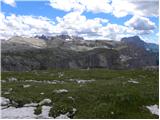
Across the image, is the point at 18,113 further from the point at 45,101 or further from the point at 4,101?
the point at 4,101

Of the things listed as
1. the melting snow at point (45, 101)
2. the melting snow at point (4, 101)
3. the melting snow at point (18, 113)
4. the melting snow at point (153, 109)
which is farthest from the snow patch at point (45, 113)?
the melting snow at point (153, 109)

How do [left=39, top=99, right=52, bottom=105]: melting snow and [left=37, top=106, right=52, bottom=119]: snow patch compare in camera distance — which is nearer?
[left=37, top=106, right=52, bottom=119]: snow patch

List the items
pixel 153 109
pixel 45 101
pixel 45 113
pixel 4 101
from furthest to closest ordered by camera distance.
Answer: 1. pixel 4 101
2. pixel 45 101
3. pixel 153 109
4. pixel 45 113

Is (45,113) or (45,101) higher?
(45,101)

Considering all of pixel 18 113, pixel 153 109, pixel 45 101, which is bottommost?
pixel 153 109

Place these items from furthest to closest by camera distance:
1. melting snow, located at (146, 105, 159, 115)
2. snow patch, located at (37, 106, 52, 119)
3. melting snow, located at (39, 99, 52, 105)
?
melting snow, located at (39, 99, 52, 105) → melting snow, located at (146, 105, 159, 115) → snow patch, located at (37, 106, 52, 119)

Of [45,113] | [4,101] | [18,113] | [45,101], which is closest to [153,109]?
[45,113]

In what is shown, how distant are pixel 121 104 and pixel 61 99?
5.01 metres

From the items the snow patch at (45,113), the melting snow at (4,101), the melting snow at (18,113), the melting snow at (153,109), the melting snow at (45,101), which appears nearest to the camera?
the melting snow at (18,113)

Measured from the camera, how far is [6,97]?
105ft

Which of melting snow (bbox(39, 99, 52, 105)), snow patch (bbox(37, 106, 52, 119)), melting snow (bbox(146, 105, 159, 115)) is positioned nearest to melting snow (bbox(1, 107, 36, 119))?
snow patch (bbox(37, 106, 52, 119))

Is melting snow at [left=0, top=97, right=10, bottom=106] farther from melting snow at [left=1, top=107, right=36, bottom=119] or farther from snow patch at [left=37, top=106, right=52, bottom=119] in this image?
snow patch at [left=37, top=106, right=52, bottom=119]

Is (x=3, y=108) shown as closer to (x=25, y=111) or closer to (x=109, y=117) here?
(x=25, y=111)

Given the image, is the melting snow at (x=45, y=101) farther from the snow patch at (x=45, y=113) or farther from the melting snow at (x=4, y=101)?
the melting snow at (x=4, y=101)
